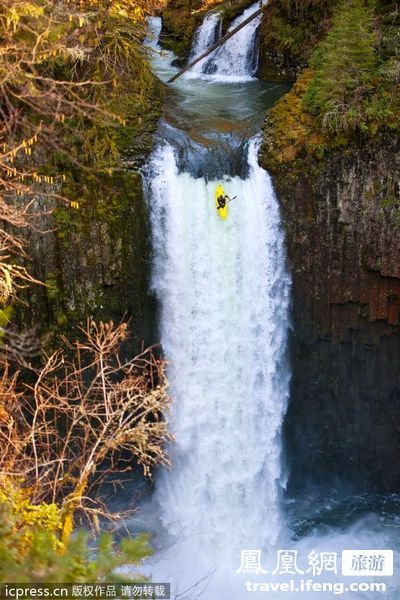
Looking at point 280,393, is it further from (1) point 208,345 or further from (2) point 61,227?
(2) point 61,227

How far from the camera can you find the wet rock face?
Result: 1142cm

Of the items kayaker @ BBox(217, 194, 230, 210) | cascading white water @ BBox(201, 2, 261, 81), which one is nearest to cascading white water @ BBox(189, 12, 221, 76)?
cascading white water @ BBox(201, 2, 261, 81)

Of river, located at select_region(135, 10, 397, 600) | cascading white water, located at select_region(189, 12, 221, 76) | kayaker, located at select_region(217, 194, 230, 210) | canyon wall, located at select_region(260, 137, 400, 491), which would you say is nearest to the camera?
kayaker, located at select_region(217, 194, 230, 210)

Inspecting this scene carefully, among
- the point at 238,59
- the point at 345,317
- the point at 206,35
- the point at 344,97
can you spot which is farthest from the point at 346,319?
the point at 206,35

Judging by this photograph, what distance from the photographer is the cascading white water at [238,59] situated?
613 inches

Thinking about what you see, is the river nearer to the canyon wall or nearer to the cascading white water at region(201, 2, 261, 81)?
the canyon wall

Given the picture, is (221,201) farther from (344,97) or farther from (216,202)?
(344,97)

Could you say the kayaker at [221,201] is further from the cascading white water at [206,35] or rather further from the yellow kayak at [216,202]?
the cascading white water at [206,35]

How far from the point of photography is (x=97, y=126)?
10953 millimetres

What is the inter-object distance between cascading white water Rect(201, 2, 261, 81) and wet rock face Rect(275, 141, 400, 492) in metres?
5.30

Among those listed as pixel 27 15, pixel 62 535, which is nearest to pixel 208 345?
pixel 62 535

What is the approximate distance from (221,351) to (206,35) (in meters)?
9.02

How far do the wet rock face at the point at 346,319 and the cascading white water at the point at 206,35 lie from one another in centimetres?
655

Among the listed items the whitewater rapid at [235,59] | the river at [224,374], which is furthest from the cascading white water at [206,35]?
the river at [224,374]
